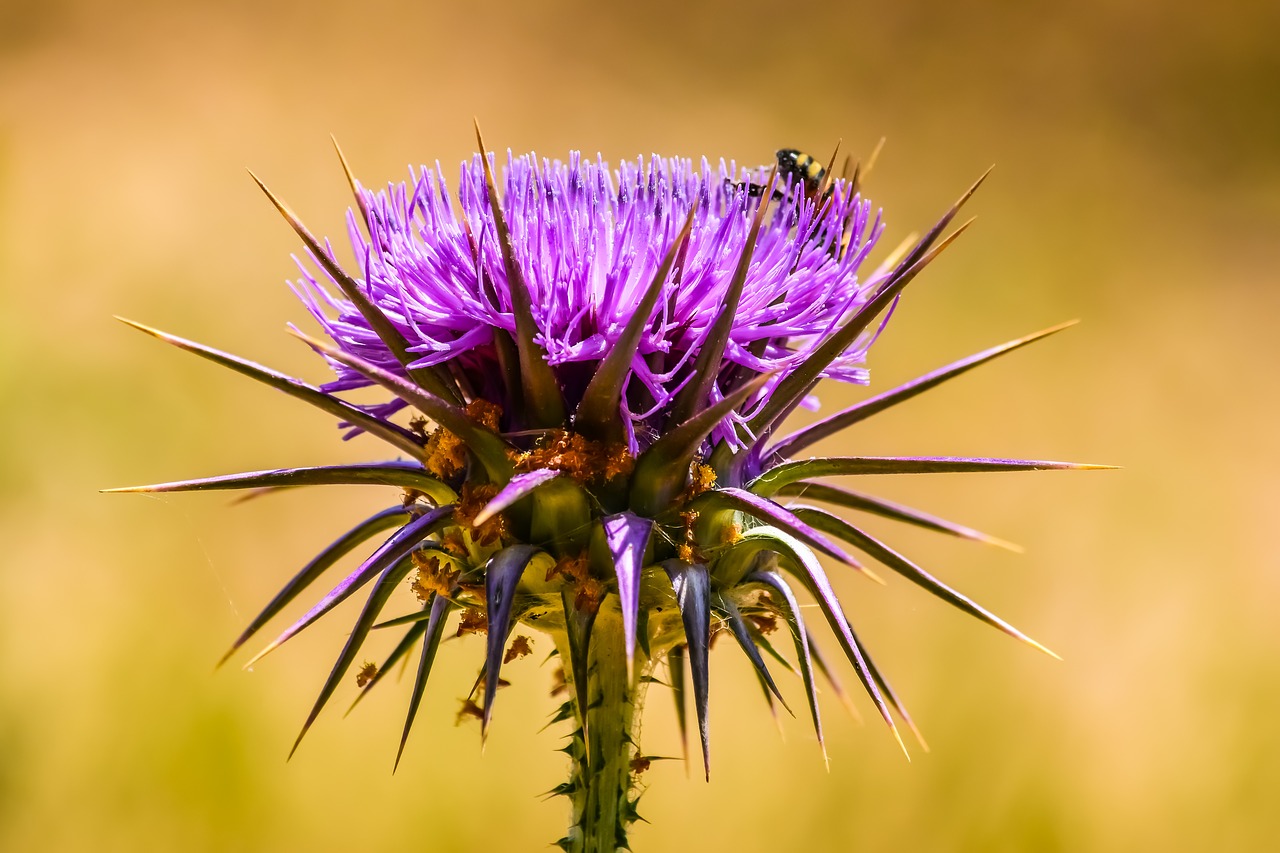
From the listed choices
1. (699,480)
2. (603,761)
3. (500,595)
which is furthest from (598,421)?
(603,761)

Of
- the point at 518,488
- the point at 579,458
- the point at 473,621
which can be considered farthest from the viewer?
the point at 473,621

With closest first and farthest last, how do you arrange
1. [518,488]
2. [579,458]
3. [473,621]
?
[518,488]
[579,458]
[473,621]

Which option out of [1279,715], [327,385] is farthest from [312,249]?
[1279,715]

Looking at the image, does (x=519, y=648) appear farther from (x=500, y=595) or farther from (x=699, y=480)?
(x=699, y=480)

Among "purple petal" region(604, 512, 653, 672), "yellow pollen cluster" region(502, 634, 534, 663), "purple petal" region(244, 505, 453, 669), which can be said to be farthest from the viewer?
"yellow pollen cluster" region(502, 634, 534, 663)

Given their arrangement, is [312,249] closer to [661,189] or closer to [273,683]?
[661,189]

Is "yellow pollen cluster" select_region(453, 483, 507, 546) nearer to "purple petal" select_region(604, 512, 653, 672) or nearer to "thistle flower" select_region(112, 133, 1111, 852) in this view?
"thistle flower" select_region(112, 133, 1111, 852)

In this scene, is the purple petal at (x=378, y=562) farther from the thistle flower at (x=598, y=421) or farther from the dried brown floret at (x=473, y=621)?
the dried brown floret at (x=473, y=621)

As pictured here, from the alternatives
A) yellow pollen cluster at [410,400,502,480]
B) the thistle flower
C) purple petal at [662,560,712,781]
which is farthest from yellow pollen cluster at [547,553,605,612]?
yellow pollen cluster at [410,400,502,480]

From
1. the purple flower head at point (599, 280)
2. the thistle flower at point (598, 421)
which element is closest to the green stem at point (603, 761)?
the thistle flower at point (598, 421)
